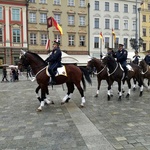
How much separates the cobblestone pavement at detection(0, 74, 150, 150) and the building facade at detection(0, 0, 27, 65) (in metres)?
31.3

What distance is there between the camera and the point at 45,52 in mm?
41719

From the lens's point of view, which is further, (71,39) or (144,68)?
(71,39)

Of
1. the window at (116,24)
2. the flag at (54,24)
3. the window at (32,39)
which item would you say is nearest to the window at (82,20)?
the window at (116,24)

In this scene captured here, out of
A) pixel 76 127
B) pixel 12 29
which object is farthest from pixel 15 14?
pixel 76 127

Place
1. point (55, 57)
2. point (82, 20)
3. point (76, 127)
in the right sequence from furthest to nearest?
1. point (82, 20)
2. point (55, 57)
3. point (76, 127)

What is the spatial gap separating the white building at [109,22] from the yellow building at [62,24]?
1.75 meters

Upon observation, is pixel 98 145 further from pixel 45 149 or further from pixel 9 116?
pixel 9 116

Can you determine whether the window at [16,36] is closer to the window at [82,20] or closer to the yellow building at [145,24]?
the window at [82,20]

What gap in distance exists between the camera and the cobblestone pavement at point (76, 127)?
4836 millimetres

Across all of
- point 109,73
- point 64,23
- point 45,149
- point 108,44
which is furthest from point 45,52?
point 45,149

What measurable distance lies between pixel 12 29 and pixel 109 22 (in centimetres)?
2002

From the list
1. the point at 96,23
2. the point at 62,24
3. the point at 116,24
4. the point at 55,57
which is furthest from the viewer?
the point at 116,24

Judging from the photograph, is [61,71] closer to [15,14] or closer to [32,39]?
[32,39]

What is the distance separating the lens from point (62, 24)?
42812 mm
